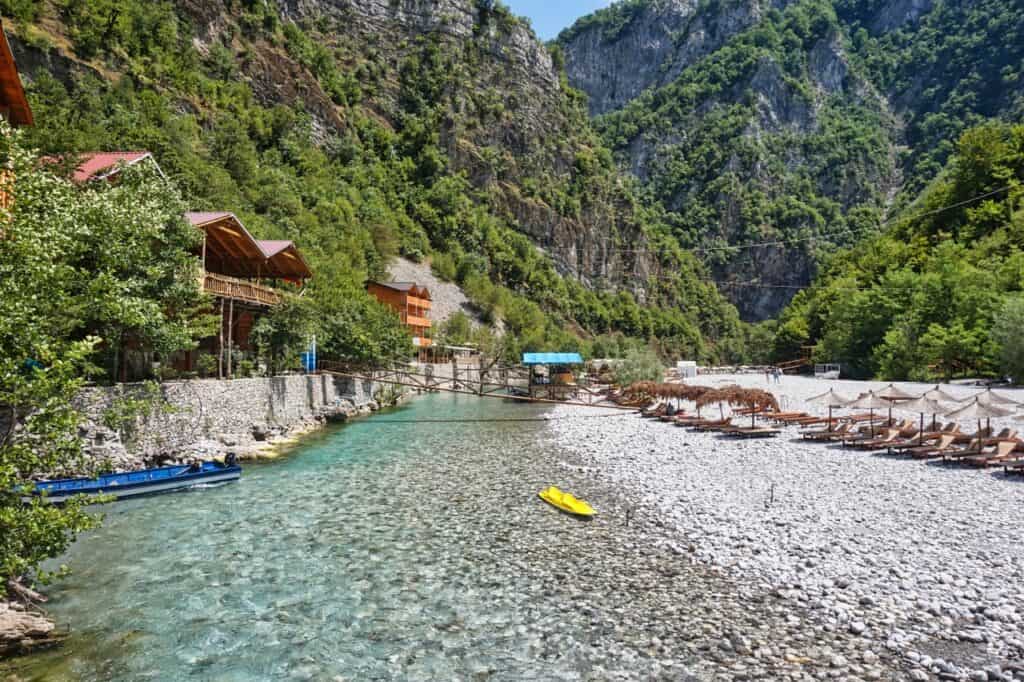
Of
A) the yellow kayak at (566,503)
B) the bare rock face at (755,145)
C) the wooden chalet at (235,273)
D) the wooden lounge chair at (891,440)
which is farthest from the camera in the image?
the bare rock face at (755,145)

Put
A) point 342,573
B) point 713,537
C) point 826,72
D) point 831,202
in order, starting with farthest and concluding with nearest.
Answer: point 826,72 → point 831,202 → point 713,537 → point 342,573

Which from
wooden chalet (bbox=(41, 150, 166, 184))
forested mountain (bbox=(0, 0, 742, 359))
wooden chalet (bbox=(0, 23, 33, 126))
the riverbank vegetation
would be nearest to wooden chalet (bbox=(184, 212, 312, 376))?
wooden chalet (bbox=(41, 150, 166, 184))

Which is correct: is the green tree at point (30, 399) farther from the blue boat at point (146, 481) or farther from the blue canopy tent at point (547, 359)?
the blue canopy tent at point (547, 359)

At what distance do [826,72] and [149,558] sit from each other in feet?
731

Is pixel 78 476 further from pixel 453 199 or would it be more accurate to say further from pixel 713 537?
pixel 453 199

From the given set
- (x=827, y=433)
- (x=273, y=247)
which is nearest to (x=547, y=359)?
(x=273, y=247)

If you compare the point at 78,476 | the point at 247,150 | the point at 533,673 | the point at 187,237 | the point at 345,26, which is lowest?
the point at 533,673

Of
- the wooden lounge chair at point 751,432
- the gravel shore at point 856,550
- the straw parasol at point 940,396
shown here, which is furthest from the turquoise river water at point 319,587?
the straw parasol at point 940,396

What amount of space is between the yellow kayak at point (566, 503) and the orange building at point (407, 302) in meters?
45.0

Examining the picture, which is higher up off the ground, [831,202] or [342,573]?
[831,202]

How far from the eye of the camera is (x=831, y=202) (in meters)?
164

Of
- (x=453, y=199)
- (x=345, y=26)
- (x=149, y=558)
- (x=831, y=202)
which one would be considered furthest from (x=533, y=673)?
(x=831, y=202)

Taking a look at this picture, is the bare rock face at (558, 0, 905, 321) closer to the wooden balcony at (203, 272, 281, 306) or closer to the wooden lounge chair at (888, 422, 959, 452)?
the wooden lounge chair at (888, 422, 959, 452)

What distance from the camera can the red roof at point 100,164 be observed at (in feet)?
63.9
